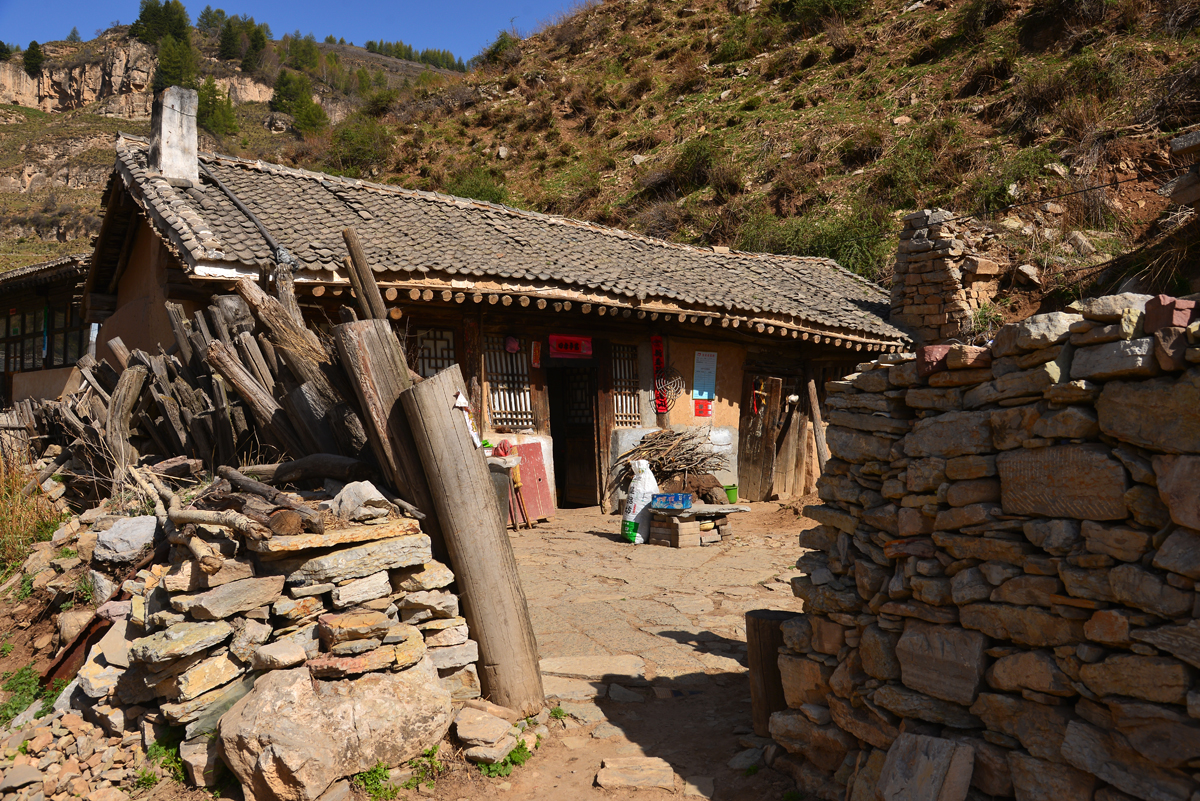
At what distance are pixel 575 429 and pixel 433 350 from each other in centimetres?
259

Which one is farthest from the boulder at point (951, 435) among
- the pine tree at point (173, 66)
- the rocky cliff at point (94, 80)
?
the rocky cliff at point (94, 80)

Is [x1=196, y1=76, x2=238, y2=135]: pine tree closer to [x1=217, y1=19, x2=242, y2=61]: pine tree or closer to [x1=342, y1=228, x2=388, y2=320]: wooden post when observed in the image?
[x1=217, y1=19, x2=242, y2=61]: pine tree

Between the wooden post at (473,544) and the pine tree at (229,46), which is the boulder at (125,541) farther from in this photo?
the pine tree at (229,46)

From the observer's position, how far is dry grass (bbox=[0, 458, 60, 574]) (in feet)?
20.1

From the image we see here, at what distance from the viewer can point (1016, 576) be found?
2.63m

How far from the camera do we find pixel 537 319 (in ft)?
31.0

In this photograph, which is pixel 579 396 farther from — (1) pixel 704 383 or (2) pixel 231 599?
(2) pixel 231 599

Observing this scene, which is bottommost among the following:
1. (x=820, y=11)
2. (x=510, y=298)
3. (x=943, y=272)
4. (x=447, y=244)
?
(x=510, y=298)

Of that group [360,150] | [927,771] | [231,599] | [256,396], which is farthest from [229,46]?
[927,771]

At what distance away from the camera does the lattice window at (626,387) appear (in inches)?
397

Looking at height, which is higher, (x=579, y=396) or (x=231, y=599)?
(x=579, y=396)

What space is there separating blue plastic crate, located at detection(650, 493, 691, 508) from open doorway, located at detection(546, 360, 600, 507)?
82.7 inches

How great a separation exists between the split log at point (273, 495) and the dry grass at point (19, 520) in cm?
290

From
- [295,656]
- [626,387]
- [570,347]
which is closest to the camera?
[295,656]
